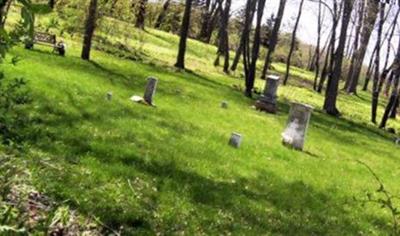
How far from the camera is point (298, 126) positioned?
67.5ft

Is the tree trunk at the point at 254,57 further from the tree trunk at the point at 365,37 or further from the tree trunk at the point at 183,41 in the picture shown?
the tree trunk at the point at 365,37

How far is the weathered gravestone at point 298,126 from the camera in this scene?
20.5m

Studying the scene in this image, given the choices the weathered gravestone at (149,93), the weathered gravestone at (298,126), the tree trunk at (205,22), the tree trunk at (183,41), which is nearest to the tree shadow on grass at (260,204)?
the weathered gravestone at (298,126)

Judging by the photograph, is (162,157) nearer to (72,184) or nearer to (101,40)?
(72,184)

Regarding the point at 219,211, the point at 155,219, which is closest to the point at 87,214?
the point at 155,219

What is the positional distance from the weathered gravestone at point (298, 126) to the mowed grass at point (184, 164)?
1.55 ft

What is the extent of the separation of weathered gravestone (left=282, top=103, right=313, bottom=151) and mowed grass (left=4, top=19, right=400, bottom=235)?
0.47 m

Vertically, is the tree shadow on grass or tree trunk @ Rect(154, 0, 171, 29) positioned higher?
tree trunk @ Rect(154, 0, 171, 29)

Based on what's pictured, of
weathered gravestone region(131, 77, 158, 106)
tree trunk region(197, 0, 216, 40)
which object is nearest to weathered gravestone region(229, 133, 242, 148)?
weathered gravestone region(131, 77, 158, 106)

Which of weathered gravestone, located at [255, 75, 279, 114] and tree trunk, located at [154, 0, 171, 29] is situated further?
tree trunk, located at [154, 0, 171, 29]

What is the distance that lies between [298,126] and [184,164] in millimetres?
7760

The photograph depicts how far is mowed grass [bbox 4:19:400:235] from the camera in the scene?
33.4ft

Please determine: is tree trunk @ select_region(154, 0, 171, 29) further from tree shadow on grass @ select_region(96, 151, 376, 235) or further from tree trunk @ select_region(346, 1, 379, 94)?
tree shadow on grass @ select_region(96, 151, 376, 235)

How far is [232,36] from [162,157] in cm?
7520
